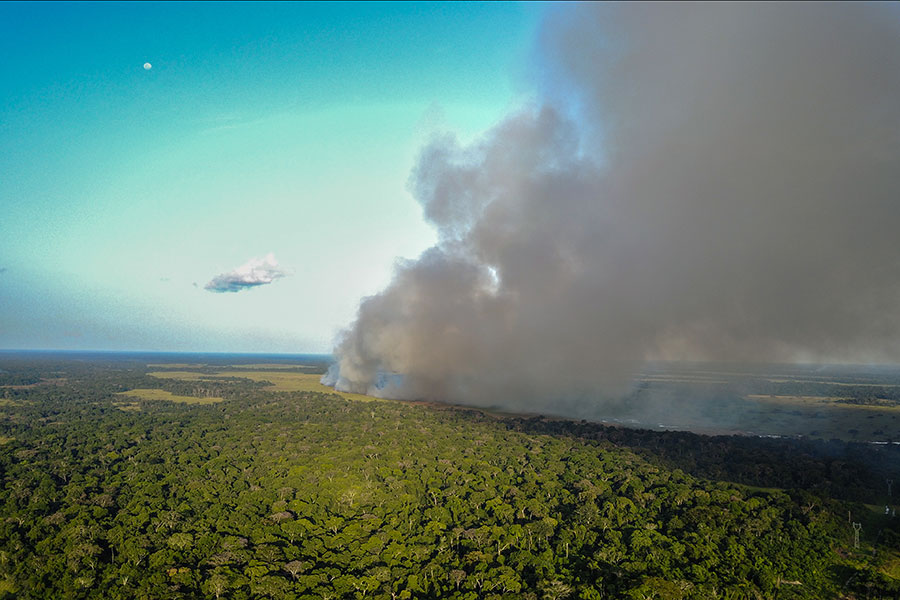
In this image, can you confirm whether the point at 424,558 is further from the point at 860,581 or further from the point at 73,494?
the point at 73,494

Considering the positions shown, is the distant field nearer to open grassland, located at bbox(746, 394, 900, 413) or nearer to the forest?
the forest

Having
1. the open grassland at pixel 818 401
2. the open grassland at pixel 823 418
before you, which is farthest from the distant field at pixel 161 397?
the open grassland at pixel 818 401

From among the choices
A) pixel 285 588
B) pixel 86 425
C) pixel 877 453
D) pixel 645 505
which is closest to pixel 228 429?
pixel 86 425

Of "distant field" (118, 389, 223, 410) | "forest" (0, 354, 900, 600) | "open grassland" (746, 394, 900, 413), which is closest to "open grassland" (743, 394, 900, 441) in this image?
"open grassland" (746, 394, 900, 413)

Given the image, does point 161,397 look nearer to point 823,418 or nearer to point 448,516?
point 448,516

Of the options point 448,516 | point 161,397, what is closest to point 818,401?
point 448,516

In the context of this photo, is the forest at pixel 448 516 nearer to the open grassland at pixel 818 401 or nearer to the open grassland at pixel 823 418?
the open grassland at pixel 823 418
